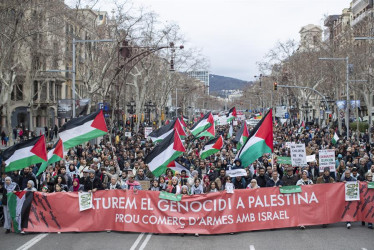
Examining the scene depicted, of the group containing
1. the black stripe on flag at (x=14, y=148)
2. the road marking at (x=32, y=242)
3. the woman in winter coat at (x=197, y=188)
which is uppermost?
the black stripe on flag at (x=14, y=148)

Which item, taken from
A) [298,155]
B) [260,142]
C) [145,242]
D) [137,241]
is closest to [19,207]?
[137,241]

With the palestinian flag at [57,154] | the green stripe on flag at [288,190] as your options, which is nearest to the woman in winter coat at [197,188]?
the green stripe on flag at [288,190]

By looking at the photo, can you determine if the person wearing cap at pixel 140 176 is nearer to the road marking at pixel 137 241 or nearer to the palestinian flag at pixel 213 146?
the road marking at pixel 137 241

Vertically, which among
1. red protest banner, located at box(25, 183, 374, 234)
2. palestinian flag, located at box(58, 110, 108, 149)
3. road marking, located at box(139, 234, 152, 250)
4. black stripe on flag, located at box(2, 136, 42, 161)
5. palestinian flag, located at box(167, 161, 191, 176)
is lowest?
road marking, located at box(139, 234, 152, 250)

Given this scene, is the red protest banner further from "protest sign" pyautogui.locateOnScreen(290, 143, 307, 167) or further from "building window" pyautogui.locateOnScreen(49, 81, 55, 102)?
"building window" pyautogui.locateOnScreen(49, 81, 55, 102)

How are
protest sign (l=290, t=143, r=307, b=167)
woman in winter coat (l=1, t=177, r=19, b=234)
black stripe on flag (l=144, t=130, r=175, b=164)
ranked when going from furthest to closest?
protest sign (l=290, t=143, r=307, b=167)
black stripe on flag (l=144, t=130, r=175, b=164)
woman in winter coat (l=1, t=177, r=19, b=234)

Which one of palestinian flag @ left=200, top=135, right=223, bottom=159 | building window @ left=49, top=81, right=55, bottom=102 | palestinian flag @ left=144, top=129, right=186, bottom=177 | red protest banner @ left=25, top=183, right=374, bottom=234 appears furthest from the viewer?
building window @ left=49, top=81, right=55, bottom=102

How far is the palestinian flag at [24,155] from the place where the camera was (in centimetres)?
1364

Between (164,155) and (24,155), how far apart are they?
11.0ft

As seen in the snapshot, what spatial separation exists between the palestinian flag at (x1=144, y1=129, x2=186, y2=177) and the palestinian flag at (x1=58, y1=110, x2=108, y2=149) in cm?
164

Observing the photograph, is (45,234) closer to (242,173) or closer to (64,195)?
(64,195)

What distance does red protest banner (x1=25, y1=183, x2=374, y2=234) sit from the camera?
1191cm

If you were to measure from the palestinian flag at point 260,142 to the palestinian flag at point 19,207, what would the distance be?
5.07 m

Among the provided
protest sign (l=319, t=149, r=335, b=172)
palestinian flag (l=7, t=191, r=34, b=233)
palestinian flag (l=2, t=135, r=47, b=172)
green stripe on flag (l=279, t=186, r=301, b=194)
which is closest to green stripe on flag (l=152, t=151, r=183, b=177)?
palestinian flag (l=2, t=135, r=47, b=172)
